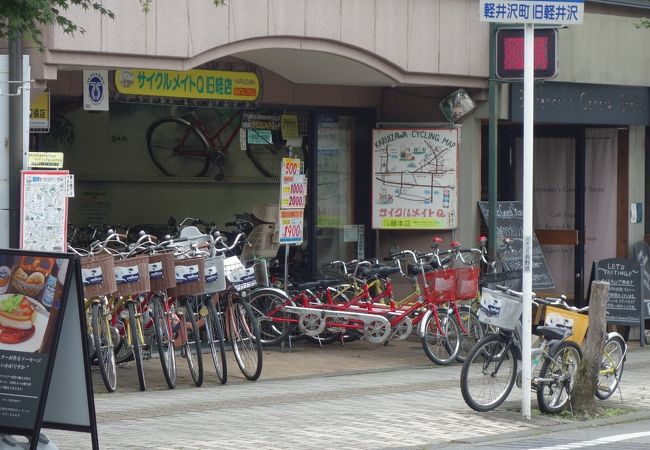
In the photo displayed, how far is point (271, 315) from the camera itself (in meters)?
14.8

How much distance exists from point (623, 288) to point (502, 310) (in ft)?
22.7

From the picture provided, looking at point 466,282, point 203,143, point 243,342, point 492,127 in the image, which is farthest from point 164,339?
point 492,127

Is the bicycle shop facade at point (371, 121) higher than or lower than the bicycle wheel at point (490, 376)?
higher

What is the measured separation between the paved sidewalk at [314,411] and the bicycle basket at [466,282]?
0.81m

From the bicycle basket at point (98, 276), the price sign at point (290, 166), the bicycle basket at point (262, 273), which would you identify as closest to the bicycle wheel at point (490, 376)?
the bicycle basket at point (98, 276)

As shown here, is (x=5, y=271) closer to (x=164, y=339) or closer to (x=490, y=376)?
(x=164, y=339)

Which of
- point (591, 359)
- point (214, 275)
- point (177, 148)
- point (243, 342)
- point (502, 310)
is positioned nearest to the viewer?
point (502, 310)

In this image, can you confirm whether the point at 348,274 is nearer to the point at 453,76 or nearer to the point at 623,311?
the point at 453,76

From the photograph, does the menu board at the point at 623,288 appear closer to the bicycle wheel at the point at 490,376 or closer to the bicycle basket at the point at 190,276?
the bicycle wheel at the point at 490,376

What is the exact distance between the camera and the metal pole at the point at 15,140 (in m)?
11.4

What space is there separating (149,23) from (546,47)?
14.5 feet

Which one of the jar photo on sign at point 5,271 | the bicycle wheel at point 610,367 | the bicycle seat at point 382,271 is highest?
the jar photo on sign at point 5,271

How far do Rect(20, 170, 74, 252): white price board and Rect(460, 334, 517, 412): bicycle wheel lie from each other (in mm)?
3720

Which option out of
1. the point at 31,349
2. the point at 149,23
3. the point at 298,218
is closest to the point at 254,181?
the point at 298,218
